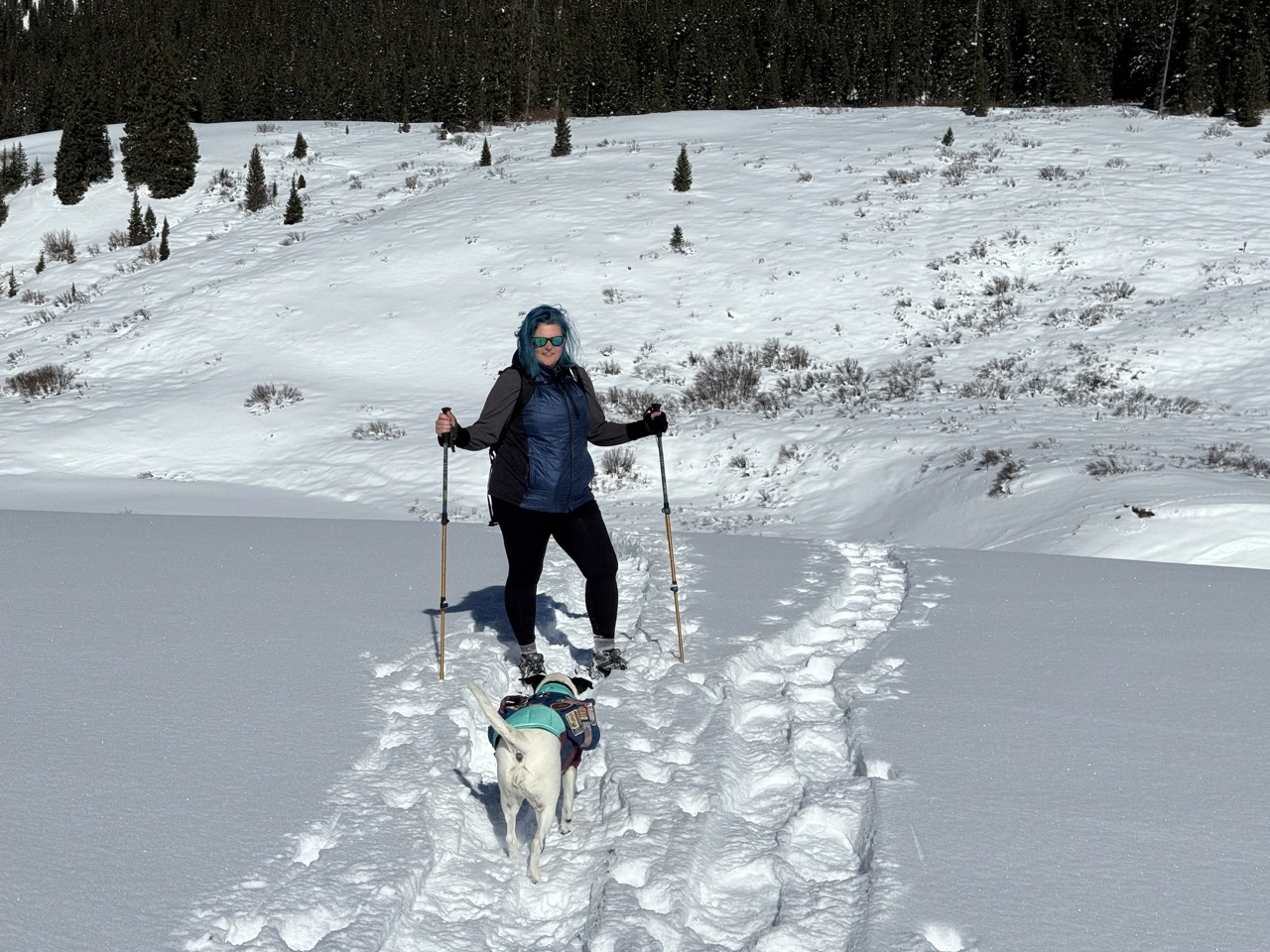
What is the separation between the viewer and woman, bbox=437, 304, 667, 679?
4.46 meters

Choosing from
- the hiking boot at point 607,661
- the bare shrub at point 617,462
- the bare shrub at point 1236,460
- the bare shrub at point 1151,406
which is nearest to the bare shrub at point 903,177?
the bare shrub at point 1151,406

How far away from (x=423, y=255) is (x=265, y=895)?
24.8 meters

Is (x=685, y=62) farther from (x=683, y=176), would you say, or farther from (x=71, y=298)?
(x=71, y=298)

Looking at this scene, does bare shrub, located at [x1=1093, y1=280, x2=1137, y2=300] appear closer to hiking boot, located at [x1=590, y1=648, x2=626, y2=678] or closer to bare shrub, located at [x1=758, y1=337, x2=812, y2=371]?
bare shrub, located at [x1=758, y1=337, x2=812, y2=371]

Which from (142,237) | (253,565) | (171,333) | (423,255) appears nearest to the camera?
(253,565)

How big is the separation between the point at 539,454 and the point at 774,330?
17.3m

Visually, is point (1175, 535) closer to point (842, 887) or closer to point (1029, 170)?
point (842, 887)

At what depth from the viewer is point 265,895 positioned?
2.58 meters

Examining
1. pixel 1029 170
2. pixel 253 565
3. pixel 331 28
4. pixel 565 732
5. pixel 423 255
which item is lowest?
pixel 253 565

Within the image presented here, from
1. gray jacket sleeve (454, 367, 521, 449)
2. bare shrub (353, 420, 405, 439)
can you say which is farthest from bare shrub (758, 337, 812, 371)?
gray jacket sleeve (454, 367, 521, 449)

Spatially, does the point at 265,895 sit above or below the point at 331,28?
below

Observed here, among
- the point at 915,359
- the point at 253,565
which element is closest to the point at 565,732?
the point at 253,565

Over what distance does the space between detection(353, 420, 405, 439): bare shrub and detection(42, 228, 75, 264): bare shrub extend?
24.1 metres

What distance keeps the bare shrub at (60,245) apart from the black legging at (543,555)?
3590 centimetres
